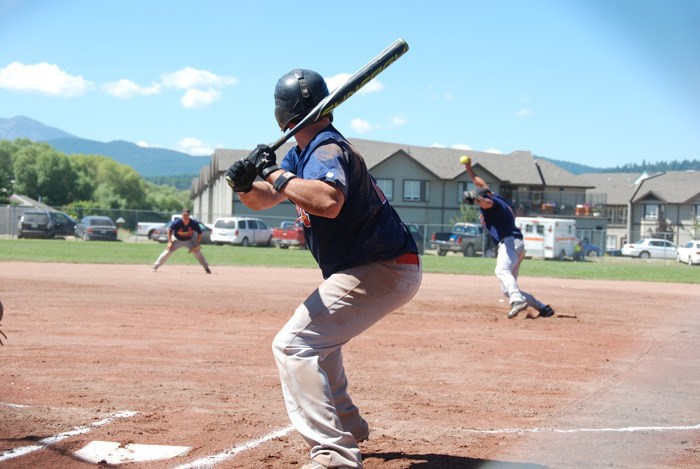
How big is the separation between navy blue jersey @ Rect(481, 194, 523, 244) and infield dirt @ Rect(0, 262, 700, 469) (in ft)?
4.16

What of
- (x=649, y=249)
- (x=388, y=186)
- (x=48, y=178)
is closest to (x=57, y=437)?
(x=649, y=249)

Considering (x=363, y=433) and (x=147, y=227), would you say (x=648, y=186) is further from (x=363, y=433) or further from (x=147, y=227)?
(x=363, y=433)

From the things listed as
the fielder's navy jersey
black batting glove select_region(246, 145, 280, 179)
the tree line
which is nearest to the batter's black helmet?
the fielder's navy jersey

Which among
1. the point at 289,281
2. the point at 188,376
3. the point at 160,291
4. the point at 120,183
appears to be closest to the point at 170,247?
the point at 289,281

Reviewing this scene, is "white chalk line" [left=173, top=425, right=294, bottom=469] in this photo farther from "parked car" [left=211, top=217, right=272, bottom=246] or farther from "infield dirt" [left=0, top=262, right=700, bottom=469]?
"parked car" [left=211, top=217, right=272, bottom=246]

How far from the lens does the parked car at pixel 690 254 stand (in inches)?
1639

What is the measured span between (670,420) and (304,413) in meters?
3.10

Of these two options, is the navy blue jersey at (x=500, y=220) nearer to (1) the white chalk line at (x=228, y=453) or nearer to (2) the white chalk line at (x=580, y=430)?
(2) the white chalk line at (x=580, y=430)

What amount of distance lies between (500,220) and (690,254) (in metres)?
33.5

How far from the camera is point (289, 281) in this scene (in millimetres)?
19188

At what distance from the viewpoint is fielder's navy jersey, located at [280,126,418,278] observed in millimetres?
4242

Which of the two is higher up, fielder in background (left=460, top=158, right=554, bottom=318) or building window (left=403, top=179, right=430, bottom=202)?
building window (left=403, top=179, right=430, bottom=202)

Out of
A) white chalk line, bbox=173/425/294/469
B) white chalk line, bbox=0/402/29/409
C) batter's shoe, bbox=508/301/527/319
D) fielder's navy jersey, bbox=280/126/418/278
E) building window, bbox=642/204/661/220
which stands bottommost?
white chalk line, bbox=0/402/29/409

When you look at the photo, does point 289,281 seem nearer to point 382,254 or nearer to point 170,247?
point 170,247
